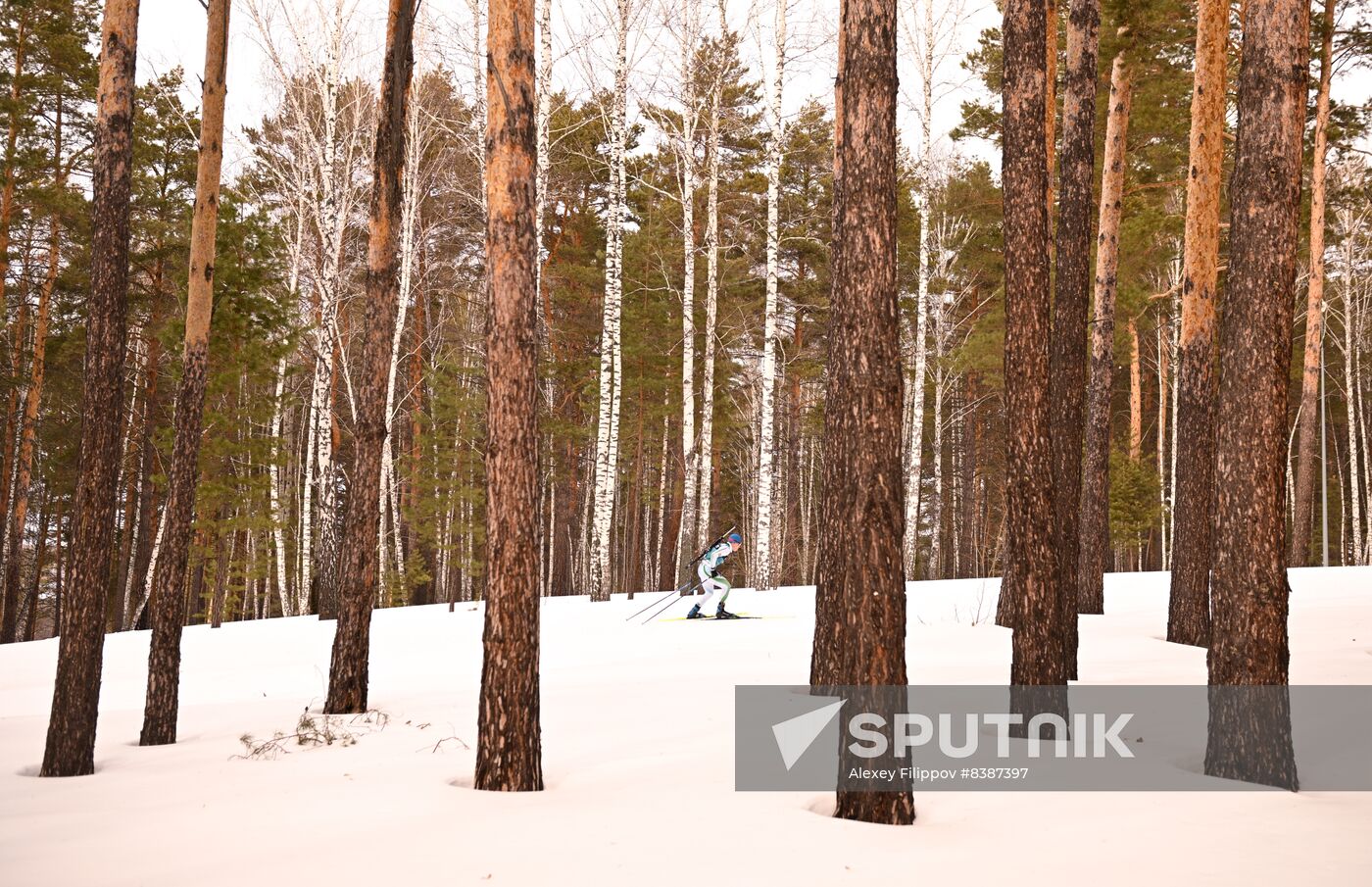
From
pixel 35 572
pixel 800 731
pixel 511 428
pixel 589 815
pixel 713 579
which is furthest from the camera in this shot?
pixel 35 572

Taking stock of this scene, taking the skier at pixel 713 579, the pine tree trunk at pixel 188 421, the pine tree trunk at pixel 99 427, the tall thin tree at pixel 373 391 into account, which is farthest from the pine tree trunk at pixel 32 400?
the pine tree trunk at pixel 99 427

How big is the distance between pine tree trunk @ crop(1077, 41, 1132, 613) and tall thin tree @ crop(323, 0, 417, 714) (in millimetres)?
8536

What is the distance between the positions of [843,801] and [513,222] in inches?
131

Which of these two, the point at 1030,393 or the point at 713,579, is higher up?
the point at 1030,393

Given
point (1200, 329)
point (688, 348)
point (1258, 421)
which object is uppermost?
point (688, 348)

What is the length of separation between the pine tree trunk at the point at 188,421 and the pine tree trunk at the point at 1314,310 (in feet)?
52.9

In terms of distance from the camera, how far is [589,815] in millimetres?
4094

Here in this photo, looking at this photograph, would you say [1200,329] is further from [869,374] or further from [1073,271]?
[869,374]

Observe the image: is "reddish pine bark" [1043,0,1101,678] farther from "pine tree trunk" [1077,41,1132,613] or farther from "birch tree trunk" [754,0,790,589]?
"birch tree trunk" [754,0,790,589]

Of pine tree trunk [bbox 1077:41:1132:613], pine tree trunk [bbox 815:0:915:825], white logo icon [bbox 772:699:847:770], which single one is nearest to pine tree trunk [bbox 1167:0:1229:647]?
pine tree trunk [bbox 1077:41:1132:613]

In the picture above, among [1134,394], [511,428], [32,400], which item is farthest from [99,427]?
[1134,394]

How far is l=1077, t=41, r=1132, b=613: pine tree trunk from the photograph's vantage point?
1146cm

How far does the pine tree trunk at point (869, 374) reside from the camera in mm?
4020

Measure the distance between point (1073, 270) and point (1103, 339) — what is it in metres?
4.23
